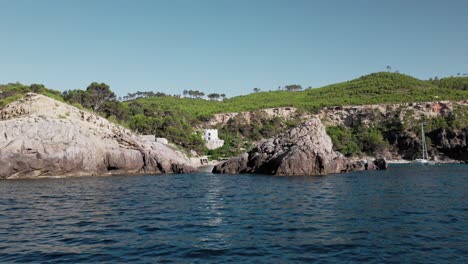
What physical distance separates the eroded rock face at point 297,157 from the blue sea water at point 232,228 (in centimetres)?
2682

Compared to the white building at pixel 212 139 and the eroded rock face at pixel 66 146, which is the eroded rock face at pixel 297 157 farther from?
the white building at pixel 212 139

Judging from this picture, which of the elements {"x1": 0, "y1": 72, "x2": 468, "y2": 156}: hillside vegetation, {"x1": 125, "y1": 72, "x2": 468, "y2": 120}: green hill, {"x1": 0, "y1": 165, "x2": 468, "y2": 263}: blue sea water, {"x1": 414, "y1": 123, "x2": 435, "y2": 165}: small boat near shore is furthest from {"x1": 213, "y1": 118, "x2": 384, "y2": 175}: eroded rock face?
{"x1": 125, "y1": 72, "x2": 468, "y2": 120}: green hill

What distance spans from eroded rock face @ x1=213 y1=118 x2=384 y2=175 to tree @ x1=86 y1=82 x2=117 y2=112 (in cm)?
4505

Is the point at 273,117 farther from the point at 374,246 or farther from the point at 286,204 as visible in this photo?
the point at 374,246

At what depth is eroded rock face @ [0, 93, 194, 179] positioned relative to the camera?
174ft

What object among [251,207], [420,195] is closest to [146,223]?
[251,207]

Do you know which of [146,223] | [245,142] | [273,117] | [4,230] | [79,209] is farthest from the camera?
[273,117]

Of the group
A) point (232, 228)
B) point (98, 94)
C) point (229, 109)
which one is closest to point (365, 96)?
Result: point (229, 109)

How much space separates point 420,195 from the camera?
34.9m

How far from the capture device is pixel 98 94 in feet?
341

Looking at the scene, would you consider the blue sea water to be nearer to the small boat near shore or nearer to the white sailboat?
the small boat near shore

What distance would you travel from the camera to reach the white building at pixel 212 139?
128m

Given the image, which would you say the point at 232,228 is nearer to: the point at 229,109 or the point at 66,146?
the point at 66,146

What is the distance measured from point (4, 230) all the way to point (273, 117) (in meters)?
138
